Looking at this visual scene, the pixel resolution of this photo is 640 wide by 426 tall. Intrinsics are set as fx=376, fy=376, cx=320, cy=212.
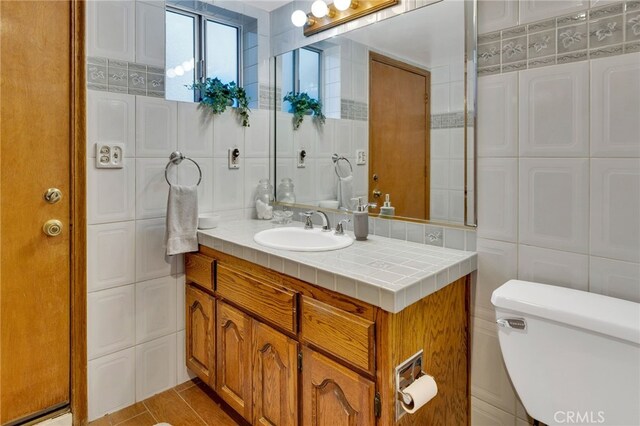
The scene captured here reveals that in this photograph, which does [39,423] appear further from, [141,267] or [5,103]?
[5,103]

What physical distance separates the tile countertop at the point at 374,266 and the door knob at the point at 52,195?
677 millimetres

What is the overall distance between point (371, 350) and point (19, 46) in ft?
5.79

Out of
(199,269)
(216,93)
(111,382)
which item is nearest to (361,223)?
(199,269)

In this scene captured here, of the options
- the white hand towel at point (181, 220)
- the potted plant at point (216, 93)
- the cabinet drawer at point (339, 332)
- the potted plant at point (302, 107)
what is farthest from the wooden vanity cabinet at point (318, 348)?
the potted plant at point (302, 107)

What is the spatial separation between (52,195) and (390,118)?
1494 millimetres

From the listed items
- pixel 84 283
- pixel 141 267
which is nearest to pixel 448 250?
pixel 141 267

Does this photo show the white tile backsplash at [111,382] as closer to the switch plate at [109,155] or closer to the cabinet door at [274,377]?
the cabinet door at [274,377]

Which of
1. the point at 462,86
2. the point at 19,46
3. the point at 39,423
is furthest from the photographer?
the point at 39,423

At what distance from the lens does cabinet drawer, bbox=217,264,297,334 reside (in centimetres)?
132

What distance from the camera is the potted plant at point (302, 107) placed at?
204 centimetres

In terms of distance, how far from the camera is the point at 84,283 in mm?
1671

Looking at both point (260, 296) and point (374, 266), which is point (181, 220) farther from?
point (374, 266)

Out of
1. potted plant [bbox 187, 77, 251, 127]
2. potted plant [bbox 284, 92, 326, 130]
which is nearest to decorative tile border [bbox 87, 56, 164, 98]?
potted plant [bbox 187, 77, 251, 127]

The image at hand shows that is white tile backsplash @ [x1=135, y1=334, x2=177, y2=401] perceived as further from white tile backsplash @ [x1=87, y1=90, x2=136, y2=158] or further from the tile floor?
white tile backsplash @ [x1=87, y1=90, x2=136, y2=158]
